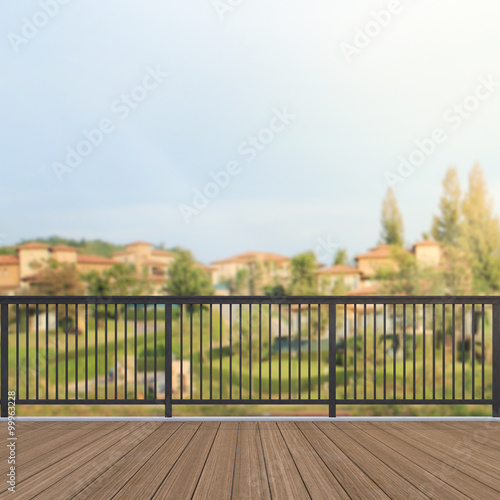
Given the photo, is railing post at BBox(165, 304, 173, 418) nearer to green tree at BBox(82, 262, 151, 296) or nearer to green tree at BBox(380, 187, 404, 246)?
green tree at BBox(380, 187, 404, 246)

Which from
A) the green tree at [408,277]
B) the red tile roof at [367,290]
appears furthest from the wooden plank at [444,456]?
the red tile roof at [367,290]

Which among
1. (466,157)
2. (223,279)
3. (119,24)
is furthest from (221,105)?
(466,157)

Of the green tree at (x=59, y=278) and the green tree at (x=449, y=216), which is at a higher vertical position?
the green tree at (x=449, y=216)

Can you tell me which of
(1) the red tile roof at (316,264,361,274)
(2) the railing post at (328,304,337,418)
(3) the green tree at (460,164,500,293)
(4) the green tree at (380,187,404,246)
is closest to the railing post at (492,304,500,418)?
(2) the railing post at (328,304,337,418)

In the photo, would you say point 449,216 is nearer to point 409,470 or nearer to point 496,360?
point 496,360

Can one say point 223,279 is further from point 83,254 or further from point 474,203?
point 474,203

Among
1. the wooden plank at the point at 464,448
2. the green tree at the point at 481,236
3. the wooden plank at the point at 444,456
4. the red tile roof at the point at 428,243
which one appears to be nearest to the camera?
the wooden plank at the point at 444,456

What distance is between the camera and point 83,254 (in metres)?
31.3

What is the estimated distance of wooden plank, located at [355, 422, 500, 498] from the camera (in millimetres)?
2408

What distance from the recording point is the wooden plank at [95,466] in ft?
7.84

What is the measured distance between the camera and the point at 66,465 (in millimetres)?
2768

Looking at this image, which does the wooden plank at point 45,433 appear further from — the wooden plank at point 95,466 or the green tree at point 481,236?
the green tree at point 481,236

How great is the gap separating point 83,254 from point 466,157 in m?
21.3

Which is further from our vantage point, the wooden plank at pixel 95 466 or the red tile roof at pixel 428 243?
the red tile roof at pixel 428 243
